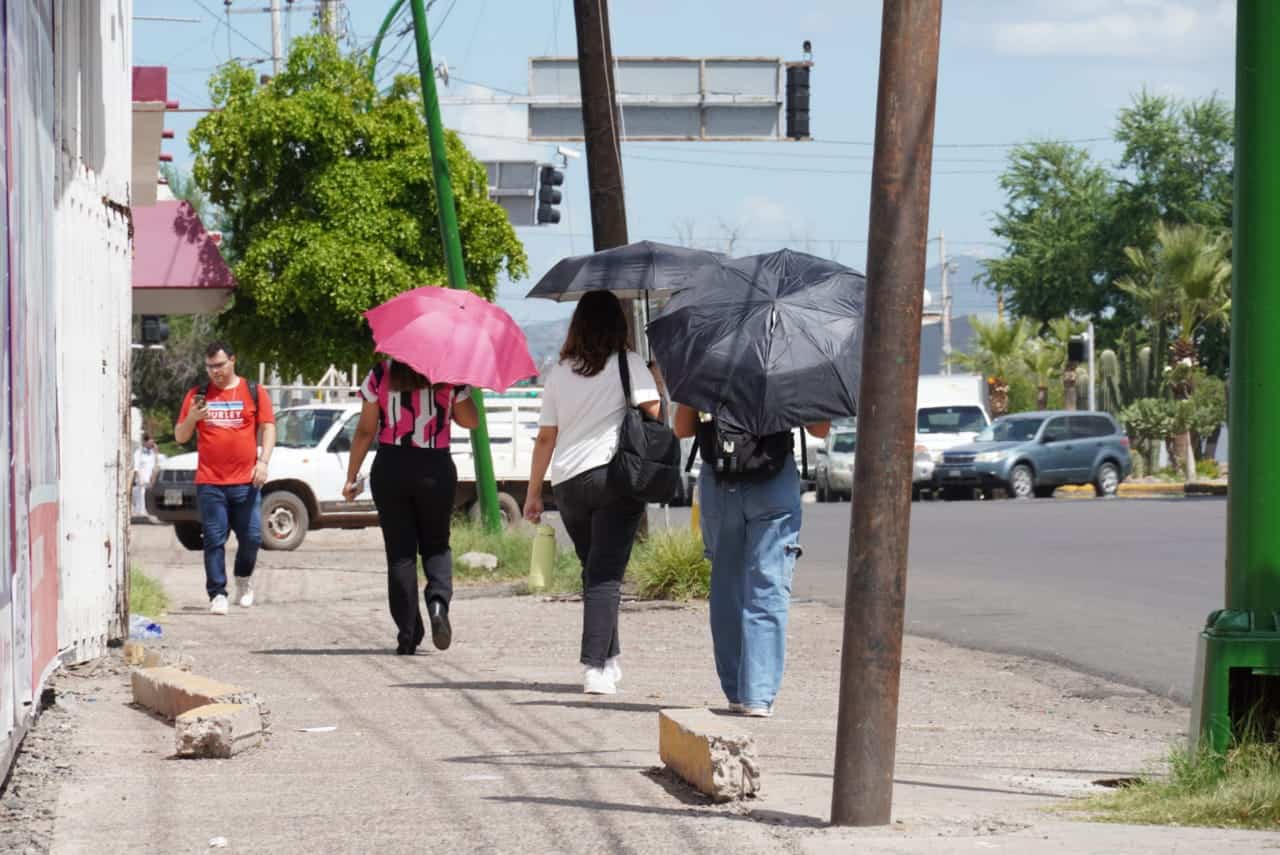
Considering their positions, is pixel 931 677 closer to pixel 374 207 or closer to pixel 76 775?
pixel 76 775

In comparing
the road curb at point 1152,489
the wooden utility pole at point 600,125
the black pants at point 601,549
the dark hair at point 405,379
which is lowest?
the road curb at point 1152,489

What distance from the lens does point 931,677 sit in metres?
10.0

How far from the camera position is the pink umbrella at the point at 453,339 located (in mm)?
9984

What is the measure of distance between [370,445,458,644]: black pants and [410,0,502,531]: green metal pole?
8.20 metres

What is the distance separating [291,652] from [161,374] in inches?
2017

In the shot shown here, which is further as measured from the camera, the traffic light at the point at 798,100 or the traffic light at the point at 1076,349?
the traffic light at the point at 1076,349

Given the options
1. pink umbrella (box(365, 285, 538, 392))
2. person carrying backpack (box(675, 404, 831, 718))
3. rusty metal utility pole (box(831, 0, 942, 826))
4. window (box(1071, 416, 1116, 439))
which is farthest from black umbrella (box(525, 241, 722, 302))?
window (box(1071, 416, 1116, 439))

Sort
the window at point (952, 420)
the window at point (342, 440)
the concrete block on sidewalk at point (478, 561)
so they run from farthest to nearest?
1. the window at point (952, 420)
2. the window at point (342, 440)
3. the concrete block on sidewalk at point (478, 561)

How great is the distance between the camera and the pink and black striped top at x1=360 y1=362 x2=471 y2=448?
395 inches

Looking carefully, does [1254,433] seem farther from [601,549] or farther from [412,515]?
[412,515]

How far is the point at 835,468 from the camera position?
35.7 metres

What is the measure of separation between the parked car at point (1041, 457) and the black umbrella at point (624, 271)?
24.9 meters

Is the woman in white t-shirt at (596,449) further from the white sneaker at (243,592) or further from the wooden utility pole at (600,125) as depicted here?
the wooden utility pole at (600,125)

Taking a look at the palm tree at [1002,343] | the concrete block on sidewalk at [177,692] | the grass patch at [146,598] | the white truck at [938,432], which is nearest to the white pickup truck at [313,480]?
the grass patch at [146,598]
